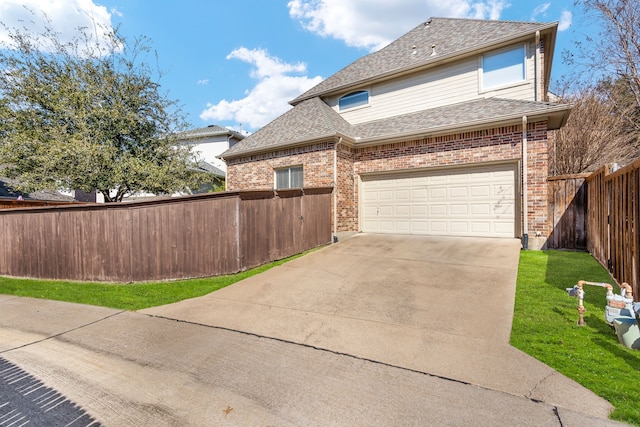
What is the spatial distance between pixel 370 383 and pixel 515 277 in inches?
169

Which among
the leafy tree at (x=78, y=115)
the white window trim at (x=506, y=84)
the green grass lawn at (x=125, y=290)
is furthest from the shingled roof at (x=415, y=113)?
the green grass lawn at (x=125, y=290)

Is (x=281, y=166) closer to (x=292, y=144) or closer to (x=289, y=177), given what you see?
(x=289, y=177)

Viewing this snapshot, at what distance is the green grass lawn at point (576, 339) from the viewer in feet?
8.30

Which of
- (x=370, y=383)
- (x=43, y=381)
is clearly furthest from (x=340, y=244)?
(x=43, y=381)

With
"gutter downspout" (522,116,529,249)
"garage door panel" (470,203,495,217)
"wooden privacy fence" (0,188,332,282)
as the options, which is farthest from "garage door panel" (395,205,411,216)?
"wooden privacy fence" (0,188,332,282)

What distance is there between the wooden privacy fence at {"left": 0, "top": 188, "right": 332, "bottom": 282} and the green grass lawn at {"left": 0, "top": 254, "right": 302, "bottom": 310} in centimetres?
29

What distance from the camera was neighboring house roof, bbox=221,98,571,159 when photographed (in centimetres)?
838

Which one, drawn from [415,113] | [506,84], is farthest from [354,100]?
[506,84]

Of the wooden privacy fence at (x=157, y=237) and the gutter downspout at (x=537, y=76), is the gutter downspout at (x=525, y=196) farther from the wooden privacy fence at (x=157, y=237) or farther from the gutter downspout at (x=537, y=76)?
the wooden privacy fence at (x=157, y=237)

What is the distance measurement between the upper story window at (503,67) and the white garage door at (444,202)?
324 cm

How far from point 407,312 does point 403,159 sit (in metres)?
6.60

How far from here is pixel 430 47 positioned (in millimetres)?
11695

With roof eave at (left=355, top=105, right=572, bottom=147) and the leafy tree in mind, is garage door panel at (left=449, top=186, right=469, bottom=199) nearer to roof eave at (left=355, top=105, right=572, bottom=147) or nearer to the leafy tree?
roof eave at (left=355, top=105, right=572, bottom=147)

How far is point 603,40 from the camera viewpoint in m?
14.7
